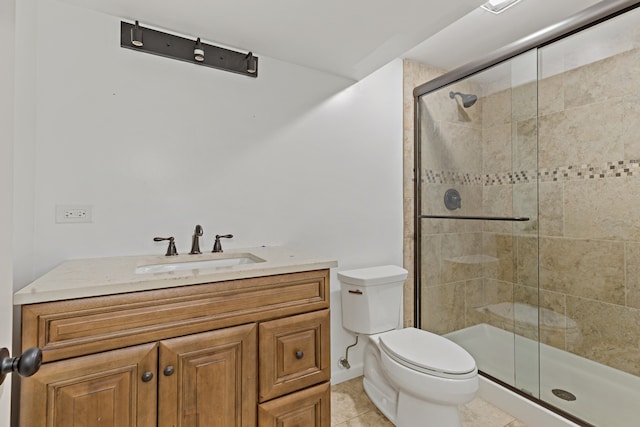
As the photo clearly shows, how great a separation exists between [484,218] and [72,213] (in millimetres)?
2333

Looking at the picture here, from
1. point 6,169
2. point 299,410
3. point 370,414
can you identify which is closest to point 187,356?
point 299,410

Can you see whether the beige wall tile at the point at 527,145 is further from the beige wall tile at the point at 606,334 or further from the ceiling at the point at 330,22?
the beige wall tile at the point at 606,334

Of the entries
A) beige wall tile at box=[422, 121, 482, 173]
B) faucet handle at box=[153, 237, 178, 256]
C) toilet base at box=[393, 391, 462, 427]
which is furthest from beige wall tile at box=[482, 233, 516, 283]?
faucet handle at box=[153, 237, 178, 256]

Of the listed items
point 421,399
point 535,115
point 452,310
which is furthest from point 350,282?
point 535,115

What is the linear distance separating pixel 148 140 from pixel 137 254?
1.83 ft

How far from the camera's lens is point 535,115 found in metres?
1.94

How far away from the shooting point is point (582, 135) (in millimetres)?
1997

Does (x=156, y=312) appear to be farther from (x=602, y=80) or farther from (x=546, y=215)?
(x=602, y=80)

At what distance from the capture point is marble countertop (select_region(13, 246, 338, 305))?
93 cm

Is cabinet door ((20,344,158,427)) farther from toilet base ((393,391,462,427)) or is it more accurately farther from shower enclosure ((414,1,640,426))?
shower enclosure ((414,1,640,426))

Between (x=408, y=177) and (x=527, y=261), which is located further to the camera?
(x=408, y=177)

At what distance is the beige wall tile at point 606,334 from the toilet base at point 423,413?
108cm

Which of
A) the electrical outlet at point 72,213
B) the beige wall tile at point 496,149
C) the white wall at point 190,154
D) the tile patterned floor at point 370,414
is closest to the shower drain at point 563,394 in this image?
the tile patterned floor at point 370,414

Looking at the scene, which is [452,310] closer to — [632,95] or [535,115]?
[535,115]
